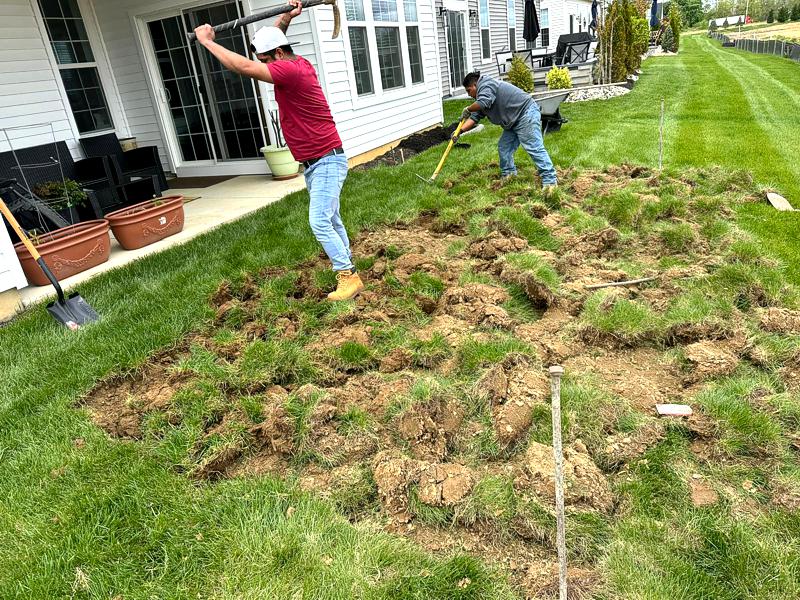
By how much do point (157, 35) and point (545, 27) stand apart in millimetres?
19764

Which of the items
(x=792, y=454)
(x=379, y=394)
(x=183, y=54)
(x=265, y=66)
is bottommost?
(x=792, y=454)

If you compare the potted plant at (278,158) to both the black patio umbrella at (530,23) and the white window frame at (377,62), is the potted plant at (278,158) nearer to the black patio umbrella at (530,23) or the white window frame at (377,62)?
the white window frame at (377,62)

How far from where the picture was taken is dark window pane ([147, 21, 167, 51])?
8.22 m

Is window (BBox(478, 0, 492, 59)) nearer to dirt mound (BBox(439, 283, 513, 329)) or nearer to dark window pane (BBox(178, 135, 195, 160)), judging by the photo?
dark window pane (BBox(178, 135, 195, 160))

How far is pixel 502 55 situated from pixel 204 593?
1881 centimetres

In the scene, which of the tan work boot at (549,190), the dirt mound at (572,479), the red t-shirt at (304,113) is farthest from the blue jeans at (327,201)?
the tan work boot at (549,190)

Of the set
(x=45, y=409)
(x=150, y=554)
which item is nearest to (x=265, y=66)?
(x=45, y=409)

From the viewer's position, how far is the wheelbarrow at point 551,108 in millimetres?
8852

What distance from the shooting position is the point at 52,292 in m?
4.56

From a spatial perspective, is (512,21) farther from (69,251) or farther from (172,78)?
(69,251)

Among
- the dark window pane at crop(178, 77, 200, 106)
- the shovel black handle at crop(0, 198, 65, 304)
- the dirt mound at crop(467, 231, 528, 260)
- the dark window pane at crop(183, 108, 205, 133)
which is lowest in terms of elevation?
the dirt mound at crop(467, 231, 528, 260)

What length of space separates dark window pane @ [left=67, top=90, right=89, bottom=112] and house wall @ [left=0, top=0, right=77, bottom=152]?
0.30 meters

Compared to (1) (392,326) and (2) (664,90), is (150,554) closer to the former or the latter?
(1) (392,326)

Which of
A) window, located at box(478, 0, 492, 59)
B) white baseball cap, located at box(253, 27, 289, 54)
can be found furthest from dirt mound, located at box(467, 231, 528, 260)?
window, located at box(478, 0, 492, 59)
